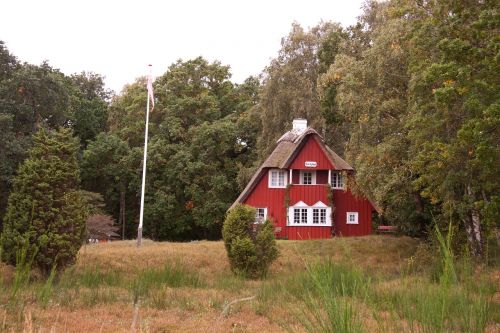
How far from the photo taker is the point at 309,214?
30.5 metres

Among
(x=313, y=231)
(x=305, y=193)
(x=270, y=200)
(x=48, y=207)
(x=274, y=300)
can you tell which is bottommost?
→ (x=274, y=300)

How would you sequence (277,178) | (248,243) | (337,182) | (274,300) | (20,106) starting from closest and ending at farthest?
(274,300), (248,243), (277,178), (337,182), (20,106)

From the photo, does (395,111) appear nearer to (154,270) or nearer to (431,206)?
(431,206)

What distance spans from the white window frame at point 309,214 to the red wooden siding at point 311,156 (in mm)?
2108

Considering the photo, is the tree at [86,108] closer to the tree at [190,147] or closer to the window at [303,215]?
the tree at [190,147]

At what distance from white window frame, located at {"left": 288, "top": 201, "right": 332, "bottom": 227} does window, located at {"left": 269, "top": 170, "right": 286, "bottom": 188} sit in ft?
4.98

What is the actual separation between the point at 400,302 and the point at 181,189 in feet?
115

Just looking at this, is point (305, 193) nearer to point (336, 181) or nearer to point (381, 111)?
point (336, 181)

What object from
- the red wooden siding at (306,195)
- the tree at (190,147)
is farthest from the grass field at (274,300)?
the tree at (190,147)

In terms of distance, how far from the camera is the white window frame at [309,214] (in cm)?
3036

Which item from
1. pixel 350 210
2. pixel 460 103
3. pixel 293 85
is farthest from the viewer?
pixel 293 85

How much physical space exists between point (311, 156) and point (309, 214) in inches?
131

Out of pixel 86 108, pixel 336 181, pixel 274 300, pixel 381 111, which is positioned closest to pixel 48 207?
pixel 274 300

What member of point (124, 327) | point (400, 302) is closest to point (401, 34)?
point (124, 327)
